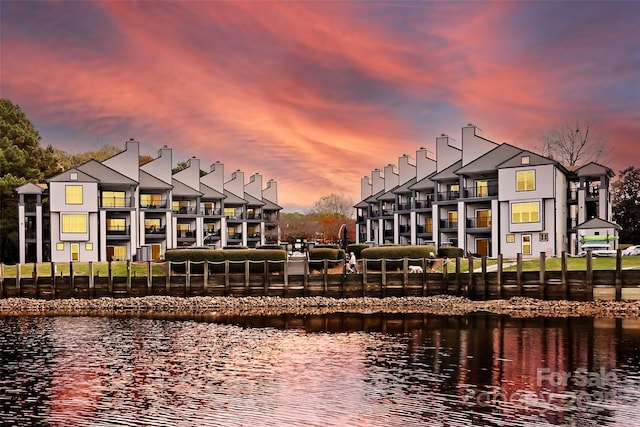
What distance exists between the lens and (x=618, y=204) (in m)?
90.0

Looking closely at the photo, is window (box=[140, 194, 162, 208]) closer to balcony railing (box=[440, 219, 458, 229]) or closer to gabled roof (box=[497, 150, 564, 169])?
balcony railing (box=[440, 219, 458, 229])

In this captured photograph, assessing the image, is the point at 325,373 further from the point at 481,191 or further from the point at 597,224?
the point at 481,191

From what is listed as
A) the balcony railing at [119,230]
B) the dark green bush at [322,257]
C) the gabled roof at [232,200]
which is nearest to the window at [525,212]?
the dark green bush at [322,257]

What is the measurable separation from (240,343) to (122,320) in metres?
11.5

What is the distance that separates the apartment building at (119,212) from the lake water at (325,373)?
33347mm

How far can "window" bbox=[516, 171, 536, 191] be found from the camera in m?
64.4

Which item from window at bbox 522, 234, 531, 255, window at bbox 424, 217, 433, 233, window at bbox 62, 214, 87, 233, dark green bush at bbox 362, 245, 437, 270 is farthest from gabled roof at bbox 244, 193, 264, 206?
dark green bush at bbox 362, 245, 437, 270

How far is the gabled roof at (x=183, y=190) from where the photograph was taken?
86.6 meters

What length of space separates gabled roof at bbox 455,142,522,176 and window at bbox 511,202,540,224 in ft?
17.5

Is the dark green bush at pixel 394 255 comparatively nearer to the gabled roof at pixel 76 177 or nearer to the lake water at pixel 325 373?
the lake water at pixel 325 373

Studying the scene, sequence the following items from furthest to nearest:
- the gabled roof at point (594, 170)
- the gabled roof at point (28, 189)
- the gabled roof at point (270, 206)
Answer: the gabled roof at point (270, 206), the gabled roof at point (28, 189), the gabled roof at point (594, 170)

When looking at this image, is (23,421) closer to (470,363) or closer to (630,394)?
(470,363)

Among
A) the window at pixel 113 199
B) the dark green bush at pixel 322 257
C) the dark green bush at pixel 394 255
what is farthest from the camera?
the window at pixel 113 199

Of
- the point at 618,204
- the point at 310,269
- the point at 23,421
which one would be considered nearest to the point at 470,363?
the point at 23,421
